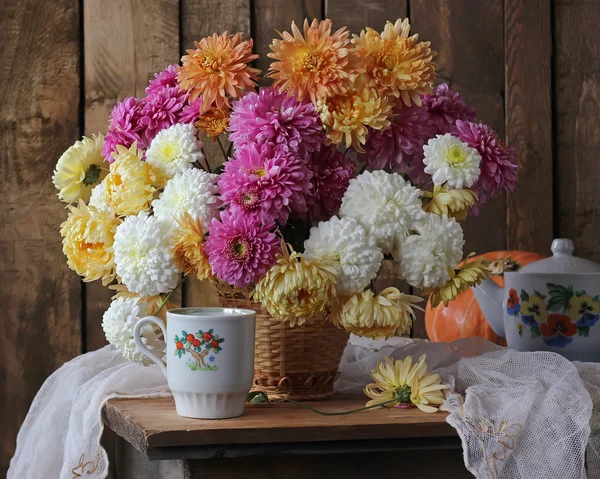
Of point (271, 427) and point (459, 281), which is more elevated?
point (459, 281)

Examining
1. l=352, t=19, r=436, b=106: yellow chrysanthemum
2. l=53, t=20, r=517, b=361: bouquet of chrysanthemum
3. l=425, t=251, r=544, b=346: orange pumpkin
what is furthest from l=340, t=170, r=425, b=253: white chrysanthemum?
l=425, t=251, r=544, b=346: orange pumpkin

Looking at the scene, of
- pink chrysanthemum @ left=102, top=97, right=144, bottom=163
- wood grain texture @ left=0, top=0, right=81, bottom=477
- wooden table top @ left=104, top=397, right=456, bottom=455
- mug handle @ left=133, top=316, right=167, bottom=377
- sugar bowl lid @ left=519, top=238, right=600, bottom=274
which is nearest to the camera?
wooden table top @ left=104, top=397, right=456, bottom=455

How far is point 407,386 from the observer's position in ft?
3.23

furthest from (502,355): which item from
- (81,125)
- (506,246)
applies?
(81,125)

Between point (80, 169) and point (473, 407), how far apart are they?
548 millimetres

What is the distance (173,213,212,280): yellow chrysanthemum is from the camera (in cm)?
96

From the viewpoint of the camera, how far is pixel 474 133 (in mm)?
1027

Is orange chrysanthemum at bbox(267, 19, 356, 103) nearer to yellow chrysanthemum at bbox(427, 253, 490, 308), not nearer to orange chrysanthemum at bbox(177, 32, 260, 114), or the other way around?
orange chrysanthemum at bbox(177, 32, 260, 114)

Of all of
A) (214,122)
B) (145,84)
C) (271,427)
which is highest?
(145,84)

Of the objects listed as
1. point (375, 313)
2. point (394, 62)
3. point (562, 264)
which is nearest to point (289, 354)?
point (375, 313)

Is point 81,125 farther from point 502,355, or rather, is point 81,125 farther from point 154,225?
point 502,355

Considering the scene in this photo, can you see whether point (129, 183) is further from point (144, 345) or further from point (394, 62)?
point (394, 62)

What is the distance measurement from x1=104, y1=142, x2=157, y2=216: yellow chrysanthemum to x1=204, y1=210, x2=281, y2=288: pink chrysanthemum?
12 cm

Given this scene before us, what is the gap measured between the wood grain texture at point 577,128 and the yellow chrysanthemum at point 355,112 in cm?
86
